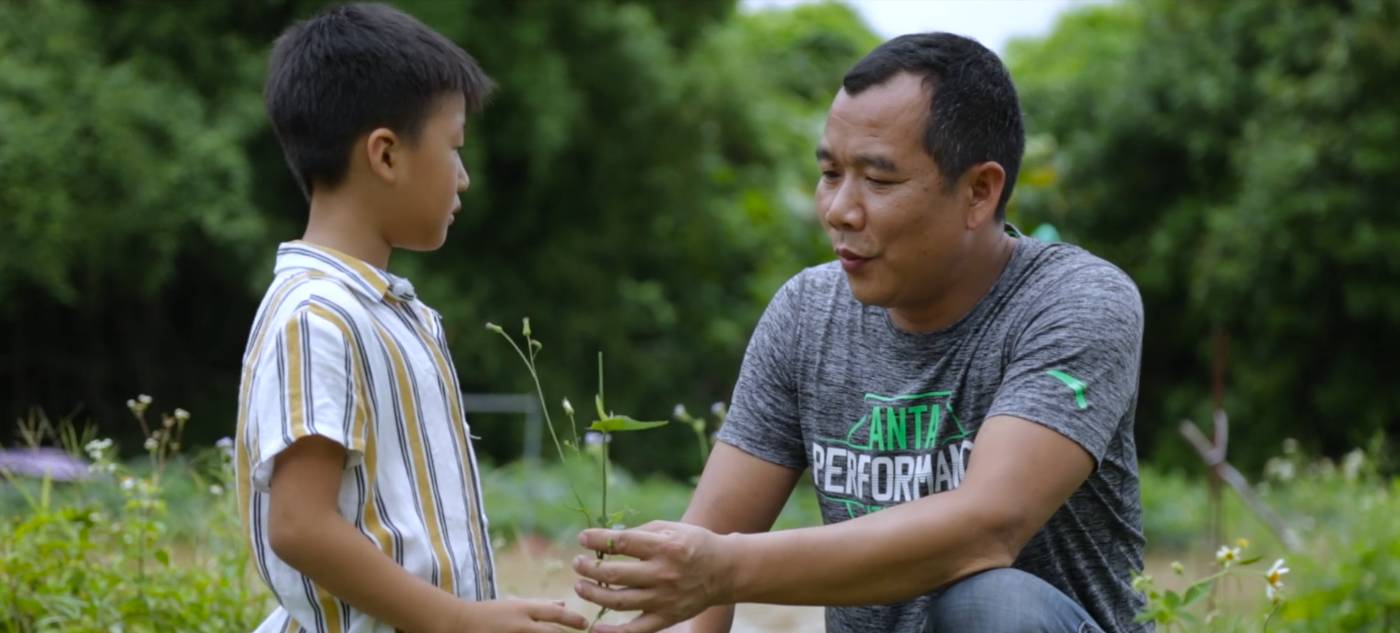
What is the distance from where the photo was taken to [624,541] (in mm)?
1974

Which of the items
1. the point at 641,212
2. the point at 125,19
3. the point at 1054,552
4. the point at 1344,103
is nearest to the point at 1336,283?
the point at 1344,103

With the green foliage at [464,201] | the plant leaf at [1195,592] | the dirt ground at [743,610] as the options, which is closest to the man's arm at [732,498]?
the plant leaf at [1195,592]

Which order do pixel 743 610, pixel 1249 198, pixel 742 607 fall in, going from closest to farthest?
pixel 743 610
pixel 742 607
pixel 1249 198

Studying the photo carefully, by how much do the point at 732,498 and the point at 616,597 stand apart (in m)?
0.56

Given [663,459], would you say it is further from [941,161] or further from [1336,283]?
[941,161]

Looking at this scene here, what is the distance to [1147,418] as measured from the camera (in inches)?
612

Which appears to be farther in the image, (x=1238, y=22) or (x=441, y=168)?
(x=1238, y=22)

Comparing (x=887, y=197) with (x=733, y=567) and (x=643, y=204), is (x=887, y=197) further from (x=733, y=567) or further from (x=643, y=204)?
(x=643, y=204)

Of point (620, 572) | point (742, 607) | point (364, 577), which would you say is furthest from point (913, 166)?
point (742, 607)

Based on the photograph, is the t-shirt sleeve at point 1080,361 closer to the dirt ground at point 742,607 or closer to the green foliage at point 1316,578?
the green foliage at point 1316,578

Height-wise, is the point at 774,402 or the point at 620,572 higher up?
the point at 774,402

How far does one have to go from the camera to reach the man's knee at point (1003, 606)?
2.05m

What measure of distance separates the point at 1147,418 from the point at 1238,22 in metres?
4.22

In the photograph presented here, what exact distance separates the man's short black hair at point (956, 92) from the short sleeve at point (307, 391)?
83 cm
